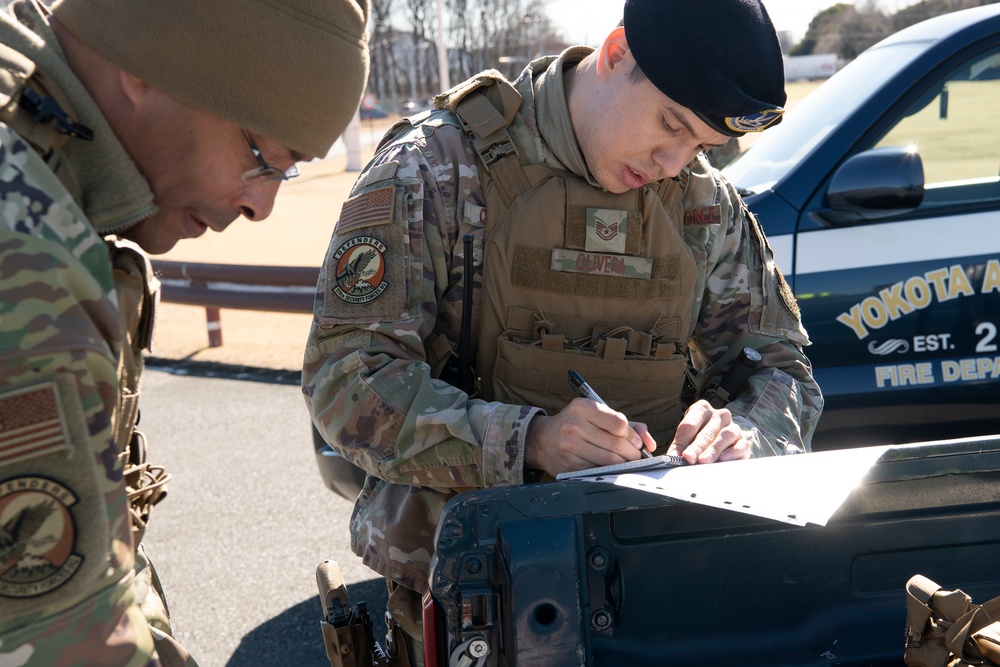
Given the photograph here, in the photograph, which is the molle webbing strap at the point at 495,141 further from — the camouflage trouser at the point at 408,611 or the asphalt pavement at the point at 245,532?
the asphalt pavement at the point at 245,532

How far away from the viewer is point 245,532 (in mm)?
4270

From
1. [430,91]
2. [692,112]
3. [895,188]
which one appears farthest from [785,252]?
[430,91]

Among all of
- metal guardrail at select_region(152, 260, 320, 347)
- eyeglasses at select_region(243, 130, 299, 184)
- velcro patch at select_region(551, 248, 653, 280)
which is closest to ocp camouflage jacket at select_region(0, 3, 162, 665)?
eyeglasses at select_region(243, 130, 299, 184)

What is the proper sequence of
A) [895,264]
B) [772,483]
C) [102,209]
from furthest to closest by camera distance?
1. [895,264]
2. [772,483]
3. [102,209]

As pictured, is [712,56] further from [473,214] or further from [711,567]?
[711,567]

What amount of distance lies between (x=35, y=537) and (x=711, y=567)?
1.00m

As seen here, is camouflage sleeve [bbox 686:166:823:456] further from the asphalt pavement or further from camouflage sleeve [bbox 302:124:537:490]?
the asphalt pavement

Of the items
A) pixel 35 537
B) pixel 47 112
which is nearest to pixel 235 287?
pixel 47 112

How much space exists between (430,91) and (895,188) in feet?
213

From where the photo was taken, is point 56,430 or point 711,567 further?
point 711,567

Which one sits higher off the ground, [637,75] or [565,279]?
[637,75]

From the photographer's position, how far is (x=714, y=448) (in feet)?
6.42

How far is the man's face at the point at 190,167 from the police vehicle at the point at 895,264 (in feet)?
7.76

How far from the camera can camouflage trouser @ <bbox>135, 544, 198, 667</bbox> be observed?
4.70 feet
